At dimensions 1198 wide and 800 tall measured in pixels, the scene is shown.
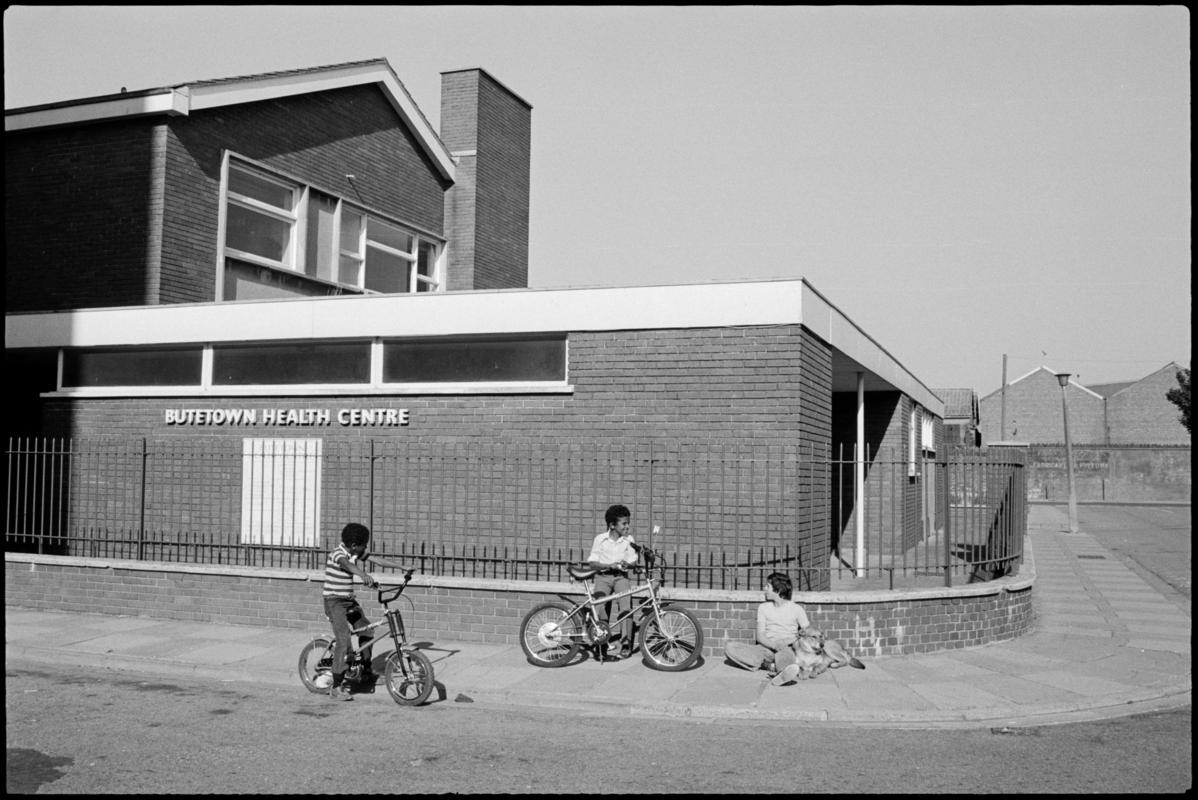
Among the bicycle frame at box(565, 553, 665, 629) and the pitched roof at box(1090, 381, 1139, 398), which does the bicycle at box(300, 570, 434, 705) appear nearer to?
the bicycle frame at box(565, 553, 665, 629)

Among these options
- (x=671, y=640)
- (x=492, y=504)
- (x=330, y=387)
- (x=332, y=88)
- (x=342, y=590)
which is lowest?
(x=671, y=640)

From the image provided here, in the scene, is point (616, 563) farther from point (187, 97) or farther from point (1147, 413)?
point (1147, 413)

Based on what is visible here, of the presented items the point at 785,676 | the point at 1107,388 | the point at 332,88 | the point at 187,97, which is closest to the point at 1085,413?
the point at 1107,388

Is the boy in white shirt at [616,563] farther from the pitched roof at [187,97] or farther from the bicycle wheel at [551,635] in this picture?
the pitched roof at [187,97]

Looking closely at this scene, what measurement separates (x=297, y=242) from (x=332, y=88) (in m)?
3.20

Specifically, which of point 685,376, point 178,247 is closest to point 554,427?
point 685,376

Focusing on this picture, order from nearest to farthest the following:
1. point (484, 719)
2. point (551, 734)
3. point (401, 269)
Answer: point (551, 734), point (484, 719), point (401, 269)

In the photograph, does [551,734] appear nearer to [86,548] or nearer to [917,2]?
[917,2]

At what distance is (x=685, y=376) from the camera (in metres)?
12.2

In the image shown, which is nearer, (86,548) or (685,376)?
(685,376)

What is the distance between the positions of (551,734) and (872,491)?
44.8ft

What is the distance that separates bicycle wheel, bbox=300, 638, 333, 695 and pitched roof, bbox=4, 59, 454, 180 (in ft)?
35.6

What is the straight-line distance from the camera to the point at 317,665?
365 inches

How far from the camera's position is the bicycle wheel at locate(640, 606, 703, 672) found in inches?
399
